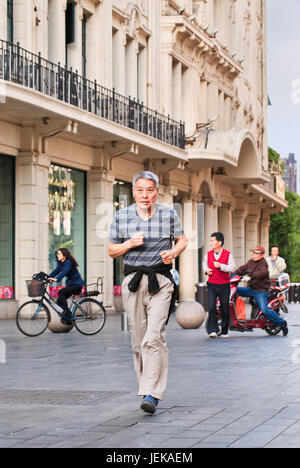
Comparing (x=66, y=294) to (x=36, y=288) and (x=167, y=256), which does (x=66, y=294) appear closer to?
(x=36, y=288)

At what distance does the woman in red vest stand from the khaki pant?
343 inches

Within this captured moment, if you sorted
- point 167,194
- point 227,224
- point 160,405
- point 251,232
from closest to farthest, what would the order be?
1. point 160,405
2. point 167,194
3. point 227,224
4. point 251,232

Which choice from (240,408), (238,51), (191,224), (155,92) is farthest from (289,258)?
(240,408)

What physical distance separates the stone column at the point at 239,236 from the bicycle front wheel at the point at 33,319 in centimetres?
3214

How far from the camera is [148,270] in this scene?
28.0 ft

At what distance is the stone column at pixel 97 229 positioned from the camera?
28812mm

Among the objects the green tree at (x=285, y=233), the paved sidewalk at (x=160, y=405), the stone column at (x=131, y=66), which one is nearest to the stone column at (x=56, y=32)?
the stone column at (x=131, y=66)

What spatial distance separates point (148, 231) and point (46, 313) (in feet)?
33.1

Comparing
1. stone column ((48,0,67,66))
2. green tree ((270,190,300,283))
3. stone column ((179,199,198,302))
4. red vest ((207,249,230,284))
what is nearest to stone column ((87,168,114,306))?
stone column ((48,0,67,66))

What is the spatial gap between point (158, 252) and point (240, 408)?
54.9 inches

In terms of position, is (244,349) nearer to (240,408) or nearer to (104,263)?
(240,408)

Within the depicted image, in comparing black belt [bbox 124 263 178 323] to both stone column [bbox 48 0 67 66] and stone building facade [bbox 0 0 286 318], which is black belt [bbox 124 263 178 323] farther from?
stone column [bbox 48 0 67 66]

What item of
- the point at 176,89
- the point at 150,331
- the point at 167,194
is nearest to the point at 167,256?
the point at 150,331

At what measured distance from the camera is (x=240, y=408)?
8617 millimetres
